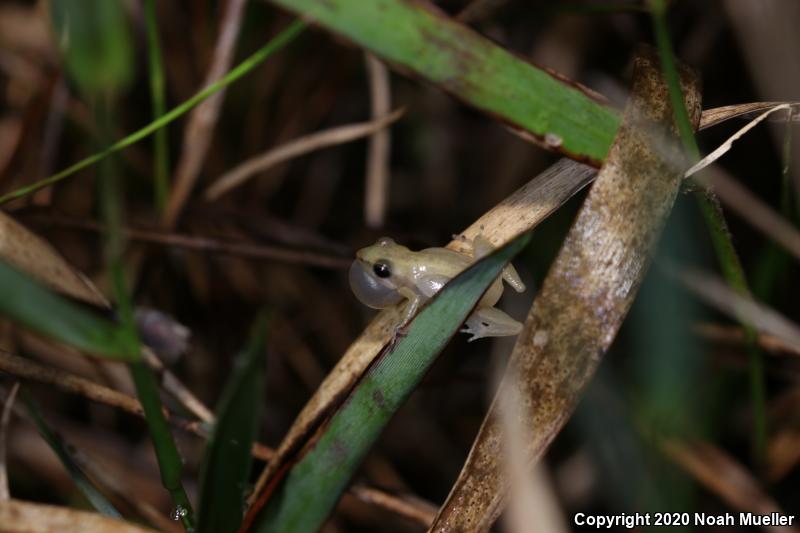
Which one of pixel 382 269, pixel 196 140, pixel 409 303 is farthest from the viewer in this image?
pixel 196 140

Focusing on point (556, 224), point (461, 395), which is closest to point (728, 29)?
point (556, 224)

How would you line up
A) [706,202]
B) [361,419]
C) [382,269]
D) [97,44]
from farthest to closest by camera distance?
1. [382,269]
2. [706,202]
3. [361,419]
4. [97,44]

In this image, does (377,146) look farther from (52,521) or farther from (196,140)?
(52,521)

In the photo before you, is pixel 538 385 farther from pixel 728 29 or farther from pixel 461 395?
pixel 728 29

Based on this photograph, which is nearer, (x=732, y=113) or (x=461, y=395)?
(x=732, y=113)

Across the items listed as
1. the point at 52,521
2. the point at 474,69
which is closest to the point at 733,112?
the point at 474,69
